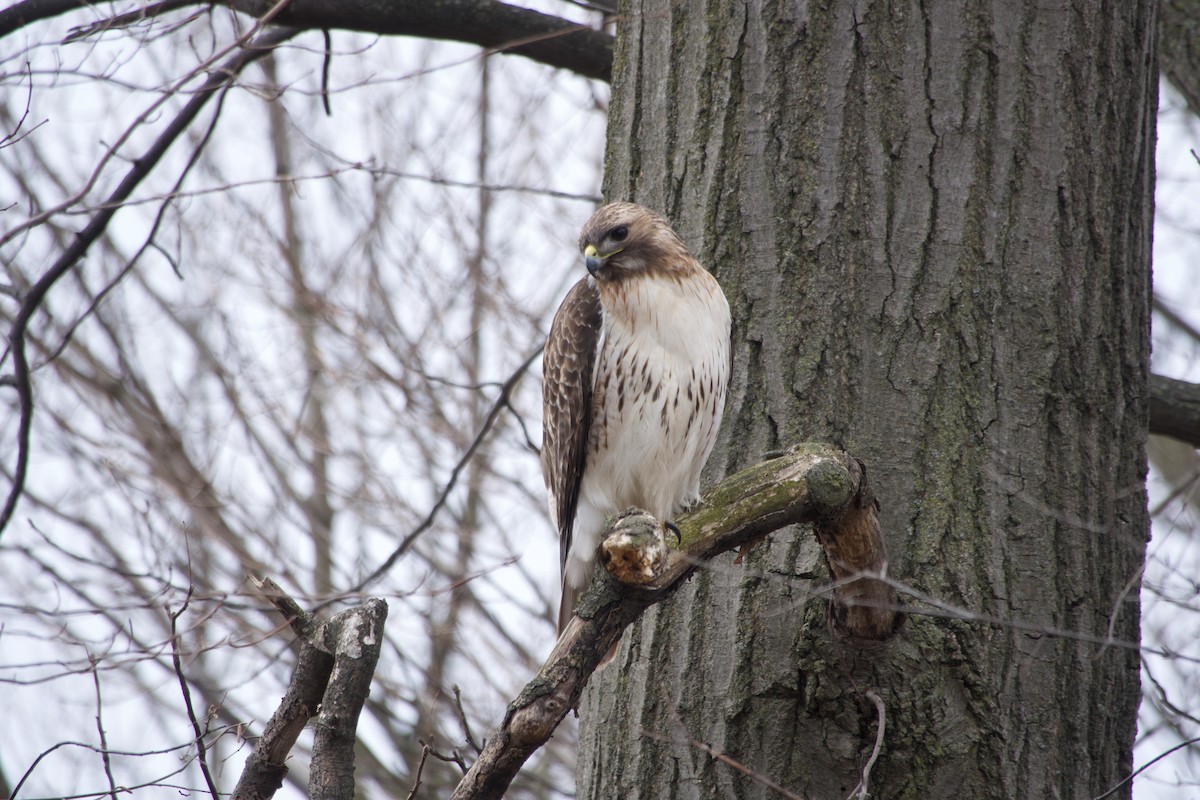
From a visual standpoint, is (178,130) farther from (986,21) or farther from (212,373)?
(212,373)

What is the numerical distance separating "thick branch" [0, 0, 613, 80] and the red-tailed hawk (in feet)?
2.84

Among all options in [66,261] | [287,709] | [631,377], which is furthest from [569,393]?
[66,261]

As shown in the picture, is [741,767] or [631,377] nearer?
[741,767]

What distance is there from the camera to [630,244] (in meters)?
3.73

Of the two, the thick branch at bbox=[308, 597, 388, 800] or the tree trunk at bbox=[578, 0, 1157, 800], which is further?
the tree trunk at bbox=[578, 0, 1157, 800]

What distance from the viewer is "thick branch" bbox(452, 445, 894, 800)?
239 cm

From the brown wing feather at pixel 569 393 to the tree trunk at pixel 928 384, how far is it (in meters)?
0.47

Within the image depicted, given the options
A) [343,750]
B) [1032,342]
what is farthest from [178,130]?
[1032,342]

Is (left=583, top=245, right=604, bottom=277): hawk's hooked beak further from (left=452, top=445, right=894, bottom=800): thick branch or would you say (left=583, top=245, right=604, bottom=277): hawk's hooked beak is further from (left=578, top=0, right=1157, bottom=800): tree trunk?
(left=452, top=445, right=894, bottom=800): thick branch

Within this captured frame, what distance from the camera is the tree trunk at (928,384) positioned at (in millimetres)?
3100

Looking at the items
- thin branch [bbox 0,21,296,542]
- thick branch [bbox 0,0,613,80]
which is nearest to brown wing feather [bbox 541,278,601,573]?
thick branch [bbox 0,0,613,80]

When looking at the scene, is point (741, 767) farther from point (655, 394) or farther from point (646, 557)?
point (655, 394)

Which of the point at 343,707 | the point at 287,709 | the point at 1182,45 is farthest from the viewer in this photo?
the point at 1182,45

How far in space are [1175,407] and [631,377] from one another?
188 cm
